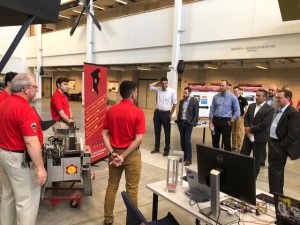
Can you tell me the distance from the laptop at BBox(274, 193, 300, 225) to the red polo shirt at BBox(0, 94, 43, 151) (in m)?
1.84

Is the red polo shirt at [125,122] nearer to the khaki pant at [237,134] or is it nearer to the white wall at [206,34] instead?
the khaki pant at [237,134]

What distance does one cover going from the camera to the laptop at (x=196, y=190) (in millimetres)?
2148

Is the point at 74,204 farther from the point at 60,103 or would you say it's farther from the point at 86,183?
the point at 60,103

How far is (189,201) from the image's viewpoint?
2150mm

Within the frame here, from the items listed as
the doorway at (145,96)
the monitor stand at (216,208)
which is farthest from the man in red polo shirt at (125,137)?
the doorway at (145,96)

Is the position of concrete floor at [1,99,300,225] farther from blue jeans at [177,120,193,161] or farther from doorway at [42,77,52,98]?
doorway at [42,77,52,98]

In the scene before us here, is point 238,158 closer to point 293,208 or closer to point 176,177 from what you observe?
point 293,208

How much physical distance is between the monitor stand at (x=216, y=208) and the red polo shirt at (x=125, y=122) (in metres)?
1.05

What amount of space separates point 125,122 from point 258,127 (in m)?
2.29

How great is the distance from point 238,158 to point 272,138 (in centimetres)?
211

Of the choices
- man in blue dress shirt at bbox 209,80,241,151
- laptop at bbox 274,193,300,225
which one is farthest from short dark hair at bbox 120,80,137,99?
man in blue dress shirt at bbox 209,80,241,151

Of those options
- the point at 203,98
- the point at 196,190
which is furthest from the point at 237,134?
the point at 196,190

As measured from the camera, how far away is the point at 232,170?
5.80 ft

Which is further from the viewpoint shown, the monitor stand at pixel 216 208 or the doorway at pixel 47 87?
the doorway at pixel 47 87
